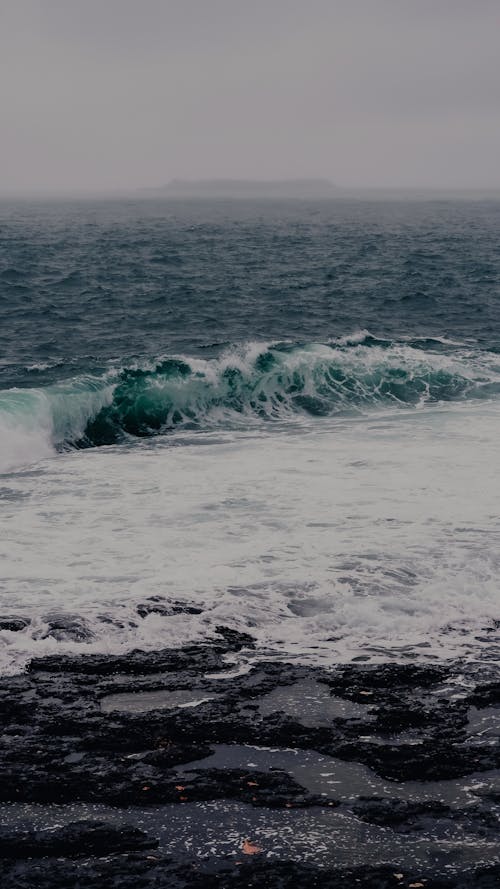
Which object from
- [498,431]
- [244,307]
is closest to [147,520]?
[498,431]

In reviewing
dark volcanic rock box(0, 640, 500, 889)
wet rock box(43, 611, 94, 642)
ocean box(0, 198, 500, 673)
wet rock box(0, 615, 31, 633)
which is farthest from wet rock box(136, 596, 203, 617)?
wet rock box(0, 615, 31, 633)

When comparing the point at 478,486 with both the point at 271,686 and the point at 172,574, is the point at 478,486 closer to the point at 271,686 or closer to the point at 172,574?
the point at 172,574

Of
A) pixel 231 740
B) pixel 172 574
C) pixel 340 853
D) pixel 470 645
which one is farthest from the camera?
pixel 172 574

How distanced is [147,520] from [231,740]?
232 inches

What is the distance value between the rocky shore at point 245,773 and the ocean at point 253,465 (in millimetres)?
556

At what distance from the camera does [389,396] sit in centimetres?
2100

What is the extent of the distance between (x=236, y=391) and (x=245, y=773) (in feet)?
49.5

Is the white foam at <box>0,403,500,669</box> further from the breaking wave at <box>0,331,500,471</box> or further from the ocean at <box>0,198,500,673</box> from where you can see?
the breaking wave at <box>0,331,500,471</box>

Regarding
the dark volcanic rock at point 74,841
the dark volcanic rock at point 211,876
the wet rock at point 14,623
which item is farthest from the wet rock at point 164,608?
the dark volcanic rock at point 211,876

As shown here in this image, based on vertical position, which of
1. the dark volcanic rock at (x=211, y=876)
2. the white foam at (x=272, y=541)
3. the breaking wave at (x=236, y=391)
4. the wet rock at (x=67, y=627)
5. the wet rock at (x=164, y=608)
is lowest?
the dark volcanic rock at (x=211, y=876)

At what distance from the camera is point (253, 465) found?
15.5 metres

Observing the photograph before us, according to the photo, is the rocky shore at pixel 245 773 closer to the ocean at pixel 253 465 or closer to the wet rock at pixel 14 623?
the ocean at pixel 253 465

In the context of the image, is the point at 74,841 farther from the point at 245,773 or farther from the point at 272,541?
the point at 272,541

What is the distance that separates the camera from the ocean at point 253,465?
941 centimetres
